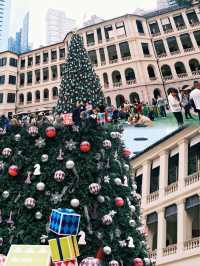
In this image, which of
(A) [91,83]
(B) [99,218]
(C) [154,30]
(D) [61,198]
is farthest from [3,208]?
(C) [154,30]

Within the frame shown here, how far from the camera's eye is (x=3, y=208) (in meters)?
5.13

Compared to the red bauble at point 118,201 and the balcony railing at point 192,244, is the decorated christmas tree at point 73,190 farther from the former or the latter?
the balcony railing at point 192,244

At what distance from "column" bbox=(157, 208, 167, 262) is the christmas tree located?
4682 millimetres

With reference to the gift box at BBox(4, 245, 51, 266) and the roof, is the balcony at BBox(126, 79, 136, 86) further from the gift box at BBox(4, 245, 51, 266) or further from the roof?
the gift box at BBox(4, 245, 51, 266)

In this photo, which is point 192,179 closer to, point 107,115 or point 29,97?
point 107,115

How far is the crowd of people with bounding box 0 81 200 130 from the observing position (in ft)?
18.1

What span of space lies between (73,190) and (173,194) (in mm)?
6516

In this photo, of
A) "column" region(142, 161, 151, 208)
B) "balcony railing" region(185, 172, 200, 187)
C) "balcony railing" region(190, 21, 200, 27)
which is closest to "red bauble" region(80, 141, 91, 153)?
"column" region(142, 161, 151, 208)

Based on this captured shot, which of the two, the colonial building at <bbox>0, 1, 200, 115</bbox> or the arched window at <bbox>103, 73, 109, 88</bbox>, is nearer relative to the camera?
the colonial building at <bbox>0, 1, 200, 115</bbox>

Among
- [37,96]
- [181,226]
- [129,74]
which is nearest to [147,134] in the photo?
[181,226]

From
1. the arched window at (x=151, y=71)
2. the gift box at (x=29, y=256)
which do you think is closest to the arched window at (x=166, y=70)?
the arched window at (x=151, y=71)

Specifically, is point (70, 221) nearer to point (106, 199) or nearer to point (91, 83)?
point (106, 199)

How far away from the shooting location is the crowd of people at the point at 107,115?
5.53 meters

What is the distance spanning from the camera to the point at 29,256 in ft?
10.8
